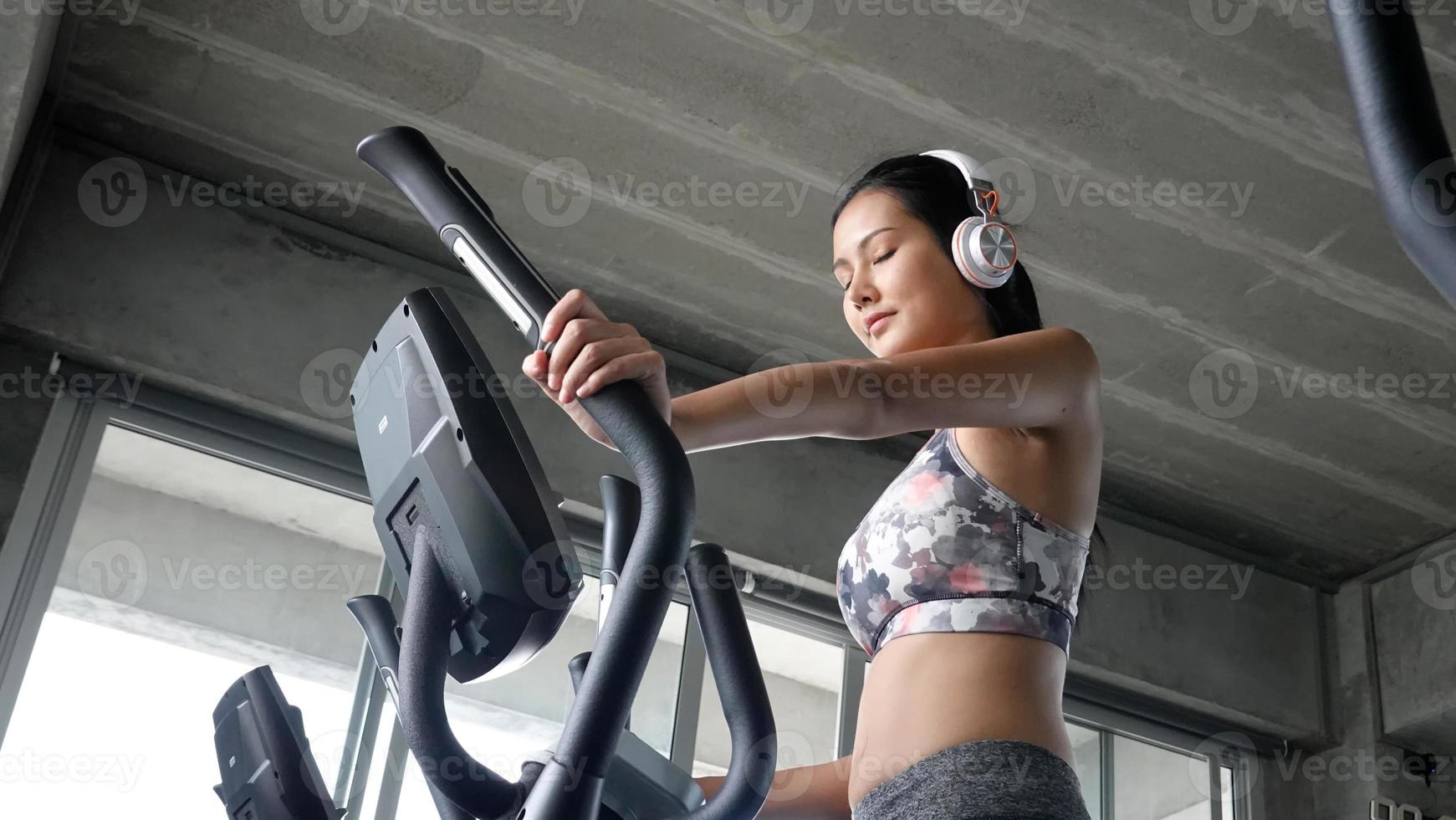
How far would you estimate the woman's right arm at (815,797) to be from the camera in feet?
4.29

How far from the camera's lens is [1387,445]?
407 cm

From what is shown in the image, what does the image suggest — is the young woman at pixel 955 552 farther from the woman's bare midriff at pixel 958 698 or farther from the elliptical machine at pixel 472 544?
the elliptical machine at pixel 472 544

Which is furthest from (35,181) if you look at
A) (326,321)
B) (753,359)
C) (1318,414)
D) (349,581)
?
(1318,414)

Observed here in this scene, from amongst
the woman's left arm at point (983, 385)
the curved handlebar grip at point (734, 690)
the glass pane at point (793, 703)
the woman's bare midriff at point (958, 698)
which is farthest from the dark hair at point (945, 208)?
the glass pane at point (793, 703)

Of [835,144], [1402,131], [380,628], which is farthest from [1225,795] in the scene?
[1402,131]

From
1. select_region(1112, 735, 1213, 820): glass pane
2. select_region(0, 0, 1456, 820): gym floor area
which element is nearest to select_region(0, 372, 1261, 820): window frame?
select_region(0, 0, 1456, 820): gym floor area

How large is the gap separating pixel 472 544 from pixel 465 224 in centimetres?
17

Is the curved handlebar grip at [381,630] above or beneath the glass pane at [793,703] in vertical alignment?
beneath

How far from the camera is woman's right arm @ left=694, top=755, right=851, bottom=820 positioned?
1.31 meters

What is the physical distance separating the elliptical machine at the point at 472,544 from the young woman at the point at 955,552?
131 mm

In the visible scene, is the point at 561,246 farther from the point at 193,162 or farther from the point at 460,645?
the point at 460,645

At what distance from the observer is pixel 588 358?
0.69 m

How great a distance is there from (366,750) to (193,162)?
1488 millimetres

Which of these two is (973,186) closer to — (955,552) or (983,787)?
(955,552)
